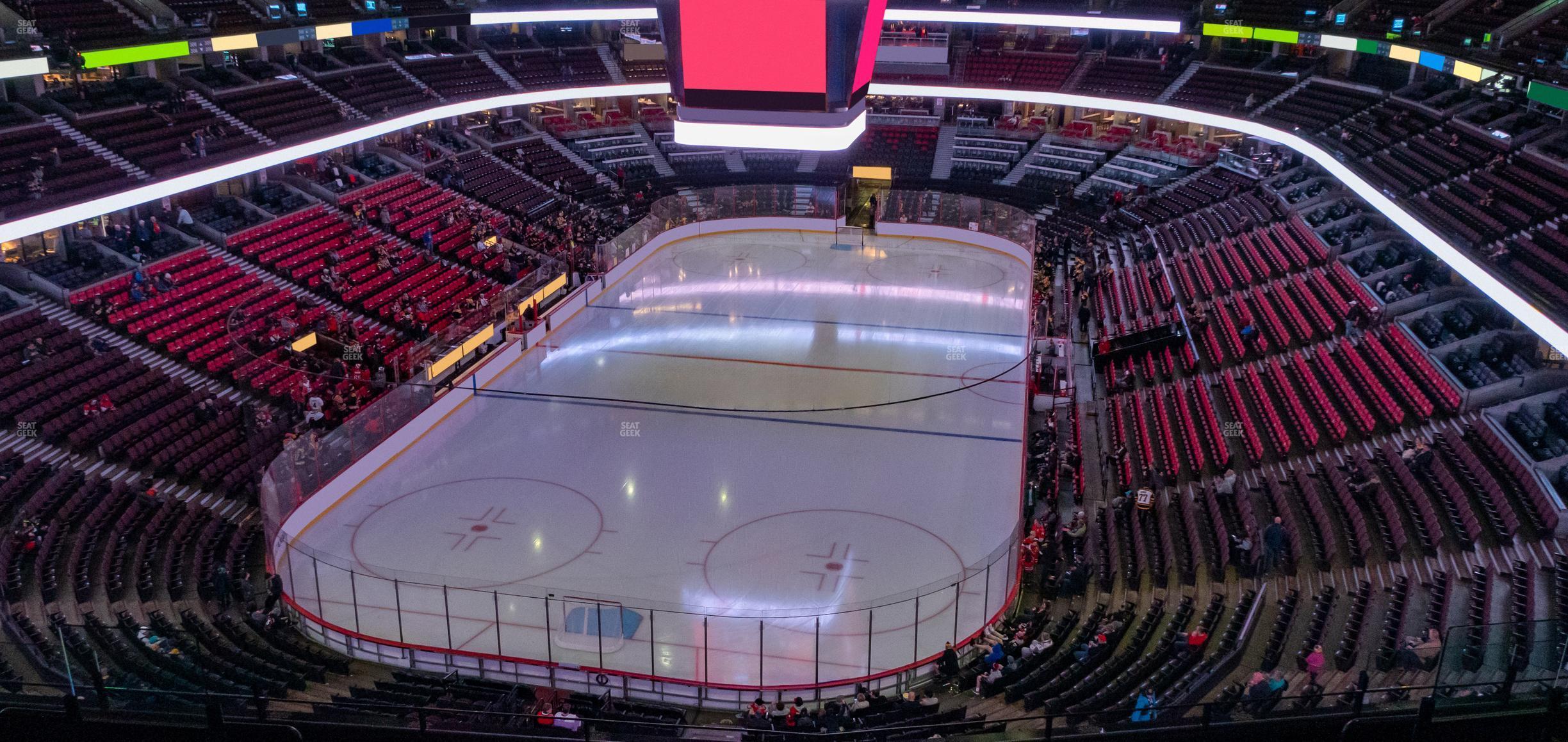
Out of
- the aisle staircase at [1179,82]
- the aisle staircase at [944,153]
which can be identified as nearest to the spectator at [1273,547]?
the aisle staircase at [1179,82]

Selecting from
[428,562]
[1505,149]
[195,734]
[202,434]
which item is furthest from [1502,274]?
[202,434]

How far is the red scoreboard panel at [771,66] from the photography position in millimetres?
10711

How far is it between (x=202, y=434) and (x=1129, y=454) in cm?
1447

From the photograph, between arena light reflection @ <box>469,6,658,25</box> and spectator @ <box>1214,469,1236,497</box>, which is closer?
spectator @ <box>1214,469,1236,497</box>

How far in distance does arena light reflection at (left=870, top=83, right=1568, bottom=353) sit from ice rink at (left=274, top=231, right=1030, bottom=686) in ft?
23.6

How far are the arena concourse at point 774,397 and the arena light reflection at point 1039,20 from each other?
19.5 inches

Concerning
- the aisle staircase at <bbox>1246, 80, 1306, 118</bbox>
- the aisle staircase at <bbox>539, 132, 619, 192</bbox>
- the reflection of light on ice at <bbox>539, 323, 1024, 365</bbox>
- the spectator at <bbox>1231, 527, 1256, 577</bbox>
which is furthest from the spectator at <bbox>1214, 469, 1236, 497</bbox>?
the aisle staircase at <bbox>539, 132, 619, 192</bbox>

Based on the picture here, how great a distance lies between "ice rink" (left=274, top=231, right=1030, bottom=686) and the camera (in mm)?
13109

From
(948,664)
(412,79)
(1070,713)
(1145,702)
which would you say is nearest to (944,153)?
(412,79)

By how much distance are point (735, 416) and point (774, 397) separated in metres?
1.00

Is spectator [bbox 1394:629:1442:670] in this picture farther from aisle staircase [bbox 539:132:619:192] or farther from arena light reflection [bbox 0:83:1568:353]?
aisle staircase [bbox 539:132:619:192]

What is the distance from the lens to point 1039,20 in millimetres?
37938

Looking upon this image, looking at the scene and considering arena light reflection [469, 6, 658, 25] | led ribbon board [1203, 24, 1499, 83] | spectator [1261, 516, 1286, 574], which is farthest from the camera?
arena light reflection [469, 6, 658, 25]

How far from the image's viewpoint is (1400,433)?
1616cm
